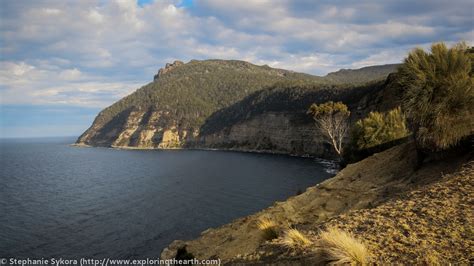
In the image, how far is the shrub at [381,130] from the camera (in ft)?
134

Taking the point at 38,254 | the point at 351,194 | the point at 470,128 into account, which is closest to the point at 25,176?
the point at 38,254

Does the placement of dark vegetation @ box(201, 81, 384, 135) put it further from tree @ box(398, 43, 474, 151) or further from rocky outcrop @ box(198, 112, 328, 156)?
tree @ box(398, 43, 474, 151)

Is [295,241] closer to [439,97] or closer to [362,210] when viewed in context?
[362,210]

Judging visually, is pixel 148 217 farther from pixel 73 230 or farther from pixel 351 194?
pixel 351 194

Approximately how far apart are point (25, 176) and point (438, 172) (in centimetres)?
9695

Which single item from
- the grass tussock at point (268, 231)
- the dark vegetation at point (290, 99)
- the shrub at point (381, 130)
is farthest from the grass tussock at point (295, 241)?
the dark vegetation at point (290, 99)

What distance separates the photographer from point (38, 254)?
1220 inches

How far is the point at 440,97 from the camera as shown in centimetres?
1452

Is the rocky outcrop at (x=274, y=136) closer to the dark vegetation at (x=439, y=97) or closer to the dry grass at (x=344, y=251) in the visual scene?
the dark vegetation at (x=439, y=97)

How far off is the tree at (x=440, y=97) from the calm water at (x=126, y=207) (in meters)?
22.9

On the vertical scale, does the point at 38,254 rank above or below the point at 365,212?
below

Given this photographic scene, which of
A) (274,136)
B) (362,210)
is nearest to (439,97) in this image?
(362,210)

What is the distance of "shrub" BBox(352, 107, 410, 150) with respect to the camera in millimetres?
40719

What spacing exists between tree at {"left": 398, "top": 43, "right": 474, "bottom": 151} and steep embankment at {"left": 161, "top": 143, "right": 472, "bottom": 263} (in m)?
1.07
